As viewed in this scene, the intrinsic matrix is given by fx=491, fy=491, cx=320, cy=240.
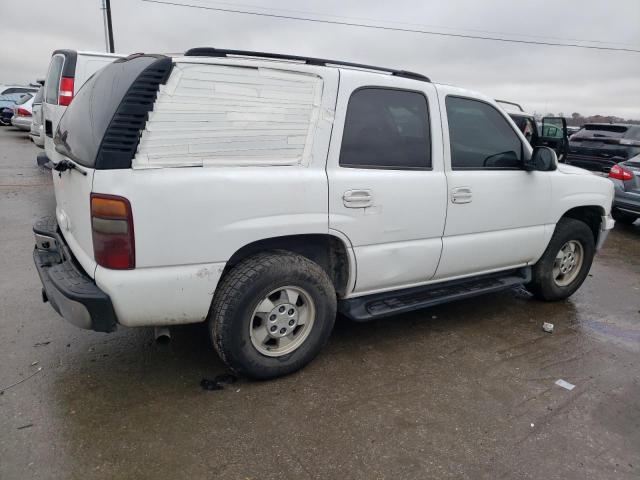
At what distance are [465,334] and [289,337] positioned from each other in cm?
164

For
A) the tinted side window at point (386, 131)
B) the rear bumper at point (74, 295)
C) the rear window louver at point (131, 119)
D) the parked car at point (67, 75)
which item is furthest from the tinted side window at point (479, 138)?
the parked car at point (67, 75)

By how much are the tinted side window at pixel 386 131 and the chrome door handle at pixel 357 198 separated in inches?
7.1

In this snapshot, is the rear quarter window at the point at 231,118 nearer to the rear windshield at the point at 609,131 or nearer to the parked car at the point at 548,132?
the parked car at the point at 548,132

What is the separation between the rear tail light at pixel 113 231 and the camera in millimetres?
2480

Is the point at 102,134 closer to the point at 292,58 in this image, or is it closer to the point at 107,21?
the point at 292,58

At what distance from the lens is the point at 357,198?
3127 mm

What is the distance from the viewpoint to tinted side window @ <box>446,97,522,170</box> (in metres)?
3.67

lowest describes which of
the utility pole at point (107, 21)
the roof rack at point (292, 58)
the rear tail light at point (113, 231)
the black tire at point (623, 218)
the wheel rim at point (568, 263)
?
the black tire at point (623, 218)

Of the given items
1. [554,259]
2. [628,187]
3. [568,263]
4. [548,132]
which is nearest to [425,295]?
[554,259]

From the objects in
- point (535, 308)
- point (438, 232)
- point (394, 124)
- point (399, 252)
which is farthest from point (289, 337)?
point (535, 308)

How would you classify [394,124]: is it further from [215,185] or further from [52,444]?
[52,444]

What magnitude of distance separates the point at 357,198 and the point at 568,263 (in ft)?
9.14

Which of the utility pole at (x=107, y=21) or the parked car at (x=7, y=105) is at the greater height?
the utility pole at (x=107, y=21)

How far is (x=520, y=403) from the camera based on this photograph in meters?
3.08
